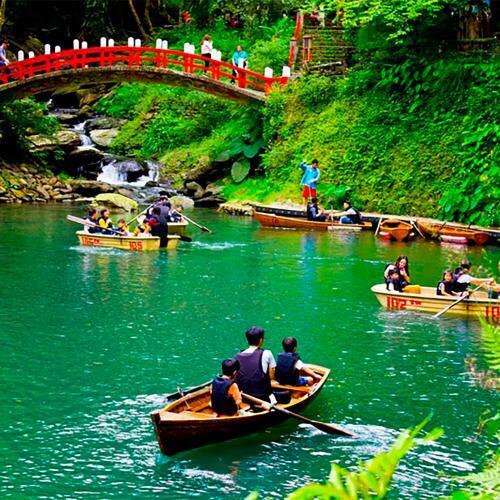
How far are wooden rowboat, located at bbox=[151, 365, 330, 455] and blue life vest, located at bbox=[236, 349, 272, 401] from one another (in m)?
0.27

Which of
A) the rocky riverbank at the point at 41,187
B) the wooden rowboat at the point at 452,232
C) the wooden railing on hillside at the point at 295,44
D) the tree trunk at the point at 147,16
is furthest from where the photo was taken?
the tree trunk at the point at 147,16

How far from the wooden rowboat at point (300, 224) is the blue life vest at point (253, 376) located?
2002cm

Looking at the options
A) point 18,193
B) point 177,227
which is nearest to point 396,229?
point 177,227

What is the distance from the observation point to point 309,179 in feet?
112

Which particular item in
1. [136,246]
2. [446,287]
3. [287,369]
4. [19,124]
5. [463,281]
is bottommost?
[287,369]

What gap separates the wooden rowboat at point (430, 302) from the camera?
18172 mm

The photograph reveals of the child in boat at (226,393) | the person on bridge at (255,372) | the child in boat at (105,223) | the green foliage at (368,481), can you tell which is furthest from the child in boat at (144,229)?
the green foliage at (368,481)

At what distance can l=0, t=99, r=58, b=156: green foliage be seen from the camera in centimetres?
4103

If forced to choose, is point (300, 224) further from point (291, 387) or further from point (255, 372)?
point (255, 372)

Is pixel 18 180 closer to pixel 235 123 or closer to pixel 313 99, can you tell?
pixel 235 123

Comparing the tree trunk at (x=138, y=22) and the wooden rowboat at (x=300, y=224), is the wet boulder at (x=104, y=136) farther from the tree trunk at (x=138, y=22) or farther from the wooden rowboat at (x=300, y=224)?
the wooden rowboat at (x=300, y=224)

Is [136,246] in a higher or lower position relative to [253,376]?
higher

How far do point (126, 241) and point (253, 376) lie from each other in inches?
630

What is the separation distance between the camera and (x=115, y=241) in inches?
1078
